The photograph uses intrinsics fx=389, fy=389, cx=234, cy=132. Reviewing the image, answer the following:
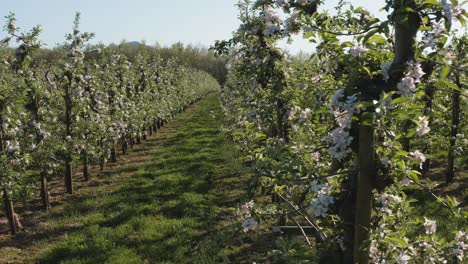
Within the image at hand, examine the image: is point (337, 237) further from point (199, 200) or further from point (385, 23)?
point (199, 200)

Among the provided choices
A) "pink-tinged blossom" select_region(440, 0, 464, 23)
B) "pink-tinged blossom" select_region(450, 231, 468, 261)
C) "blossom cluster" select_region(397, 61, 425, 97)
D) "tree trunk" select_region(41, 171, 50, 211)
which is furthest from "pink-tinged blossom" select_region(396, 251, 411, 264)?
"tree trunk" select_region(41, 171, 50, 211)

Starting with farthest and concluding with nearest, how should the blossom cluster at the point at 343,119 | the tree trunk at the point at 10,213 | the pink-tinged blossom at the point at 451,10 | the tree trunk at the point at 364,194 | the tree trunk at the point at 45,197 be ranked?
the tree trunk at the point at 45,197 → the tree trunk at the point at 10,213 → the tree trunk at the point at 364,194 → the blossom cluster at the point at 343,119 → the pink-tinged blossom at the point at 451,10

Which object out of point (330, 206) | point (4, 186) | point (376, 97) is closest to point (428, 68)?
point (376, 97)

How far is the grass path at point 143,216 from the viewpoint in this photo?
941cm

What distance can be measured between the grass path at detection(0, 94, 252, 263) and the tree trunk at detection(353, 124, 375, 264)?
96 cm

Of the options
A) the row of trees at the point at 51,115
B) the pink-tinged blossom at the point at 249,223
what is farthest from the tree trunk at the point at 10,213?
the pink-tinged blossom at the point at 249,223

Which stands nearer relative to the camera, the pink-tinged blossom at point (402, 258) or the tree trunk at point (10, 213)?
the pink-tinged blossom at point (402, 258)

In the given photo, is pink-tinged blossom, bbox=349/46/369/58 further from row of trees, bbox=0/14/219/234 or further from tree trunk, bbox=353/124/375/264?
row of trees, bbox=0/14/219/234

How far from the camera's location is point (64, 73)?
13.9 meters

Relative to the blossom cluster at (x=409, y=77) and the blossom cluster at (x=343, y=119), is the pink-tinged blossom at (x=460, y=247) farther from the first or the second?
the blossom cluster at (x=409, y=77)

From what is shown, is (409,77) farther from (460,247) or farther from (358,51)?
(460,247)

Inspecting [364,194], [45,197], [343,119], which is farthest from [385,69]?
[45,197]

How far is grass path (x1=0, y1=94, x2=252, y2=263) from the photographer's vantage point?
30.9ft

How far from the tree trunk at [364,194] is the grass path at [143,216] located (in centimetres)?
96
